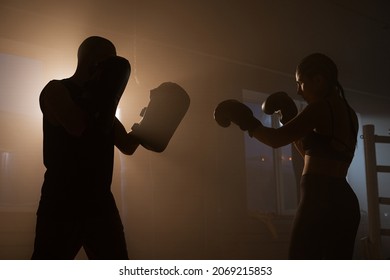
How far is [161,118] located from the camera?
1.26 metres

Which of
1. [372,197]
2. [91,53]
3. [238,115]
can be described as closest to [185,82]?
[372,197]

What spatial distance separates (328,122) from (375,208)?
4.82ft

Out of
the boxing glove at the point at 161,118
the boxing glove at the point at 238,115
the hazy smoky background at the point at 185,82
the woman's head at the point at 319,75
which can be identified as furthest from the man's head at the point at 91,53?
the hazy smoky background at the point at 185,82

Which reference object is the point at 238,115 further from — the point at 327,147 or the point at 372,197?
the point at 372,197

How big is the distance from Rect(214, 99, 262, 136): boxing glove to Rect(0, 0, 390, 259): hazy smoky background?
1341 millimetres

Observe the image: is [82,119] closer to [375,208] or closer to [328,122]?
[328,122]

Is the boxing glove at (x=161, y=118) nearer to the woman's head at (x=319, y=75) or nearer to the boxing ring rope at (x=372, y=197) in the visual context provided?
the woman's head at (x=319, y=75)

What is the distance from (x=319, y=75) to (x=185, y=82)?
1831 millimetres

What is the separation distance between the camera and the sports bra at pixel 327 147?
1163mm

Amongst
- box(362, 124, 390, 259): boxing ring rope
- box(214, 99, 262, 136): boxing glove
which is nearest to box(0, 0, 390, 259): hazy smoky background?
box(362, 124, 390, 259): boxing ring rope

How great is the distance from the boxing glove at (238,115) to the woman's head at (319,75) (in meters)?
0.20

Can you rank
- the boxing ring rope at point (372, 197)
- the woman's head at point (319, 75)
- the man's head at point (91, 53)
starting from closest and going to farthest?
the man's head at point (91, 53)
the woman's head at point (319, 75)
the boxing ring rope at point (372, 197)

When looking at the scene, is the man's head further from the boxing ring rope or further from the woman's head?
the boxing ring rope

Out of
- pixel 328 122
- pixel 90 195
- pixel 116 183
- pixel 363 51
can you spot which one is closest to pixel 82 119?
pixel 90 195
